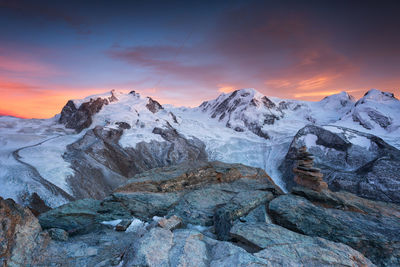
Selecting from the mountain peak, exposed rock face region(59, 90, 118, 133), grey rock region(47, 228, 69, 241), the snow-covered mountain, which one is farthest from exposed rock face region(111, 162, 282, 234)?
the mountain peak

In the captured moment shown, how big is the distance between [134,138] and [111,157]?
1687 centimetres

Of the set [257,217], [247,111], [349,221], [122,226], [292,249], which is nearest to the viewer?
[292,249]

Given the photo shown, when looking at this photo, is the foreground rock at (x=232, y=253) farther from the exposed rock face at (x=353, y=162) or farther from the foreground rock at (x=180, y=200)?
the exposed rock face at (x=353, y=162)

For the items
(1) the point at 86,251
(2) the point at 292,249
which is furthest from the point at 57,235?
(2) the point at 292,249

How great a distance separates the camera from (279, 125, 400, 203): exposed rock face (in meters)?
40.2

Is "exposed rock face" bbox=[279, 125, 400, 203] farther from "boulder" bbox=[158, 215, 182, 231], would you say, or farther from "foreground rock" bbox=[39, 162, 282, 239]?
"boulder" bbox=[158, 215, 182, 231]

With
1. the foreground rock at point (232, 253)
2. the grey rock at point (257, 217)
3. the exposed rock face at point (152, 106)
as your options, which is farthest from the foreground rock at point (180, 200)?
the exposed rock face at point (152, 106)

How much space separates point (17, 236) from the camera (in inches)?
A: 231

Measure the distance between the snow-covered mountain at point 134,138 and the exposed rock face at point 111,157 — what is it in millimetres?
245

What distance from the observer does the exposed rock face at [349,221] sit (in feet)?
22.5

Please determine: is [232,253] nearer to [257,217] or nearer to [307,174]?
[257,217]

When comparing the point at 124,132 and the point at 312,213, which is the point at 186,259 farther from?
the point at 124,132

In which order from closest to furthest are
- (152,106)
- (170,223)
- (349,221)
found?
(170,223), (349,221), (152,106)

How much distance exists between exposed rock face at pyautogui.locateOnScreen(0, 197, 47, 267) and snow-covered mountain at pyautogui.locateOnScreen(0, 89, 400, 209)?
12650mm
